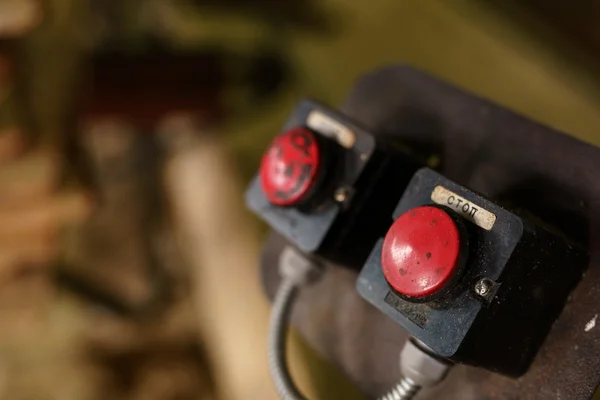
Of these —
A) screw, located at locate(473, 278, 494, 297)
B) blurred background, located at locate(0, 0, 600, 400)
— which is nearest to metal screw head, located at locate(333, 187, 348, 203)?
screw, located at locate(473, 278, 494, 297)

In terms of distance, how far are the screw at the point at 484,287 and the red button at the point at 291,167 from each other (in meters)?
0.14

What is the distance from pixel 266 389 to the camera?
68cm

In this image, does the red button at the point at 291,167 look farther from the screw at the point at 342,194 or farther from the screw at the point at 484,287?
the screw at the point at 484,287

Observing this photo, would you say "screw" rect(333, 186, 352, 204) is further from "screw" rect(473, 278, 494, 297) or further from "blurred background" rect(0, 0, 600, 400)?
"blurred background" rect(0, 0, 600, 400)

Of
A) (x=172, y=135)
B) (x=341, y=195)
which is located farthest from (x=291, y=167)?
(x=172, y=135)

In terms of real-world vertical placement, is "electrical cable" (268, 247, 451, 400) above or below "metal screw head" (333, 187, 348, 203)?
below

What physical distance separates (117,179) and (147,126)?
0.16 m

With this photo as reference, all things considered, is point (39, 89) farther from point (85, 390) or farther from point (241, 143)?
point (85, 390)

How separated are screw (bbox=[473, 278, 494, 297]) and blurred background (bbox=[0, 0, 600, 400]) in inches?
15.1

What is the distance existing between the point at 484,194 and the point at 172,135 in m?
0.82

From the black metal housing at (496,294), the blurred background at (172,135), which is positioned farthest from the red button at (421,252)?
the blurred background at (172,135)

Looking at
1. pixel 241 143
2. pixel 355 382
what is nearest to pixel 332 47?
pixel 241 143

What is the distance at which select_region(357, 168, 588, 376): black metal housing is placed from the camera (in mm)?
349

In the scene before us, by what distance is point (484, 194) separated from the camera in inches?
15.4
